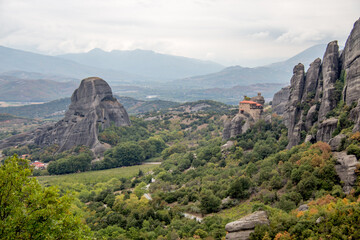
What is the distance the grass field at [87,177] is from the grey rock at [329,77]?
140 feet

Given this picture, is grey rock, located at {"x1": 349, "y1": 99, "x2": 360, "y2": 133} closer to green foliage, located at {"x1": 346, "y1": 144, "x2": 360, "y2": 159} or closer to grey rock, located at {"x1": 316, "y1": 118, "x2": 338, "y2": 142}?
grey rock, located at {"x1": 316, "y1": 118, "x2": 338, "y2": 142}

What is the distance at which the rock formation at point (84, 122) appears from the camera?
87.2 m

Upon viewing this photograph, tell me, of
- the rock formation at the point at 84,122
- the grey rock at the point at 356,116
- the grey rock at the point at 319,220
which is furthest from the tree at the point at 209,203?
the rock formation at the point at 84,122

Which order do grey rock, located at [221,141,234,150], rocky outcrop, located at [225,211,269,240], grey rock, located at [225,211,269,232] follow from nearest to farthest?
rocky outcrop, located at [225,211,269,240] < grey rock, located at [225,211,269,232] < grey rock, located at [221,141,234,150]

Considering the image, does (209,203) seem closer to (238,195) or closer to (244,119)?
(238,195)

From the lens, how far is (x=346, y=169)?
26516 millimetres

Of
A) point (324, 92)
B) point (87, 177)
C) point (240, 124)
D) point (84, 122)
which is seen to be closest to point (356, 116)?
point (324, 92)

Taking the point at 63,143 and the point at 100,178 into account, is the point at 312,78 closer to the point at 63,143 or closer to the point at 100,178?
the point at 100,178

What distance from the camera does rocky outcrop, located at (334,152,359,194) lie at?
24.9 meters

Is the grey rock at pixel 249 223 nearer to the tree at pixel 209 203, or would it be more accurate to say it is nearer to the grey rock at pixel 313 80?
the tree at pixel 209 203

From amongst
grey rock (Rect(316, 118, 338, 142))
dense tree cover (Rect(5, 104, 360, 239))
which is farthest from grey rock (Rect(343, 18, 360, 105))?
dense tree cover (Rect(5, 104, 360, 239))

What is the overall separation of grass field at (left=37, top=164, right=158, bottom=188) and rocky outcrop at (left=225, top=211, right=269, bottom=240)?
44.8 m

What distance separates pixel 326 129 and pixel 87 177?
50.7 meters

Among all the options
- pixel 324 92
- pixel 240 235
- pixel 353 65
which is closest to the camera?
pixel 240 235
